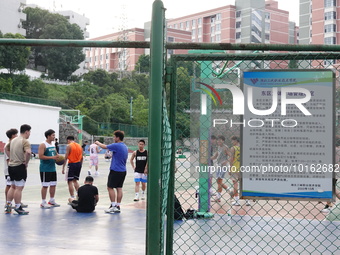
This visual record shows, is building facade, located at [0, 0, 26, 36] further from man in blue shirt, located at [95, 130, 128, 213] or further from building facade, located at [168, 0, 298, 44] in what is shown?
man in blue shirt, located at [95, 130, 128, 213]

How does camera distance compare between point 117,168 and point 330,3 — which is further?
point 330,3

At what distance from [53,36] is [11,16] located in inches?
277

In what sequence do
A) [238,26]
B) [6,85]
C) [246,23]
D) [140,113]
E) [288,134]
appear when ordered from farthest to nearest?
1. [238,26]
2. [246,23]
3. [140,113]
4. [6,85]
5. [288,134]

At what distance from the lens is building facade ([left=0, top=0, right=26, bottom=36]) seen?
249ft

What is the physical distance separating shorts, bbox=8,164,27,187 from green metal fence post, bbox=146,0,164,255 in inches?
299

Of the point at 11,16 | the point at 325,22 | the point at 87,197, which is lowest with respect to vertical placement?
the point at 87,197

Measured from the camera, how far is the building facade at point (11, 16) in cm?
7591

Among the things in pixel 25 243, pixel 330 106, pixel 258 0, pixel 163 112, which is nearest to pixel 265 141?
pixel 330 106

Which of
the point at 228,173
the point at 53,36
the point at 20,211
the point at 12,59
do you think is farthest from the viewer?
the point at 53,36

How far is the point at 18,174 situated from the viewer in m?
10.2

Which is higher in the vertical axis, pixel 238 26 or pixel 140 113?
pixel 238 26

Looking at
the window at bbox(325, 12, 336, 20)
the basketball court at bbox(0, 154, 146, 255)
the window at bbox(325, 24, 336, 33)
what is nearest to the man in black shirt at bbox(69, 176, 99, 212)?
the basketball court at bbox(0, 154, 146, 255)

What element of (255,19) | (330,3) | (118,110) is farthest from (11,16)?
(255,19)

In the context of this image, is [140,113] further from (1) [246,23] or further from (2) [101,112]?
(1) [246,23]
